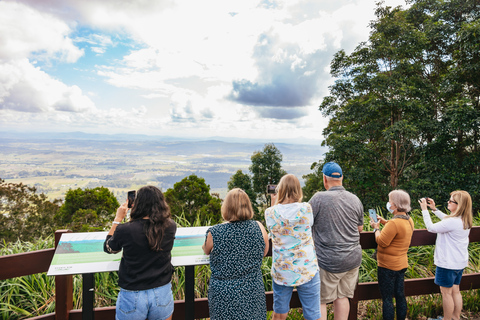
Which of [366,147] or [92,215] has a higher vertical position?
[366,147]

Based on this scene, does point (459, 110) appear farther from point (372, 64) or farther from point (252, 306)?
point (252, 306)

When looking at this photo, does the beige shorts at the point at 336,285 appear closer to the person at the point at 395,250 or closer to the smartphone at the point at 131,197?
the person at the point at 395,250

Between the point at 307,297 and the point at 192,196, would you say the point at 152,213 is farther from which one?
the point at 192,196

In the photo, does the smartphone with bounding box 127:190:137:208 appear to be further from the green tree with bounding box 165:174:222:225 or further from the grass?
the green tree with bounding box 165:174:222:225

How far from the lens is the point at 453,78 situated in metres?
10.2

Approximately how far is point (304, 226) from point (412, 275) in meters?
2.25

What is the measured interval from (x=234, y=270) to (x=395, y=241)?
5.13ft

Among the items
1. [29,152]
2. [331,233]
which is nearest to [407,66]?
[331,233]

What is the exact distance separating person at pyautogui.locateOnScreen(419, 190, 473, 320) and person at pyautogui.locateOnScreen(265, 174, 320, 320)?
1.39m

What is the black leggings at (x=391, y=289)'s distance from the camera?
2613 mm

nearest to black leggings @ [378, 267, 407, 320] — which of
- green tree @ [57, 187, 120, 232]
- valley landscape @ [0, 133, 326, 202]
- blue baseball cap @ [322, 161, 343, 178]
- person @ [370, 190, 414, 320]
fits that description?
person @ [370, 190, 414, 320]

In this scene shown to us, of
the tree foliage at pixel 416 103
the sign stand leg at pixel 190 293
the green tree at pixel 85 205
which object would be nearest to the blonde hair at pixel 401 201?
the sign stand leg at pixel 190 293

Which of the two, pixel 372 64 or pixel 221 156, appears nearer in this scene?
pixel 372 64

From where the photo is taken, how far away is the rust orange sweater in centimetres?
253
